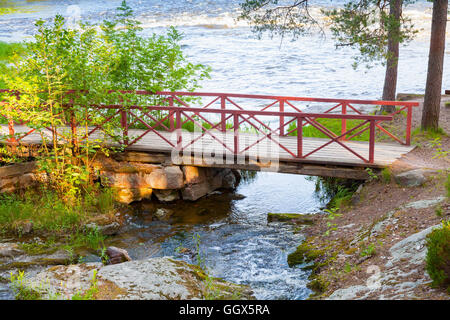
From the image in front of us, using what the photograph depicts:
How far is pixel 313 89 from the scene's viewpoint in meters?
21.5

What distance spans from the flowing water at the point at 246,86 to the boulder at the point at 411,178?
6.47 feet

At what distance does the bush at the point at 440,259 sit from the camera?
194 inches

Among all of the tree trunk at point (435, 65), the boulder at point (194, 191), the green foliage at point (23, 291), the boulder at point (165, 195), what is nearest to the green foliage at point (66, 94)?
the boulder at point (165, 195)

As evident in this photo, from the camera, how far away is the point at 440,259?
16.3 feet

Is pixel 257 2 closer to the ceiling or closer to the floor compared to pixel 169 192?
closer to the ceiling

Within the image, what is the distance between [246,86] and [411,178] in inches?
584

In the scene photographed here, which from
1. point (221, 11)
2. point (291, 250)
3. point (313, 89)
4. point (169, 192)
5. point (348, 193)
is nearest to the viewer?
point (291, 250)

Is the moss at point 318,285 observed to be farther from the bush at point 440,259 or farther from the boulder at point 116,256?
the boulder at point 116,256

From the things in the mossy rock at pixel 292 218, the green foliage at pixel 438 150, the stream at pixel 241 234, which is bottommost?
the stream at pixel 241 234

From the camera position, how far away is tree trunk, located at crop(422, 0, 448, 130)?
34.5 ft

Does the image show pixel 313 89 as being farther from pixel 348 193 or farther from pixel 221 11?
pixel 221 11

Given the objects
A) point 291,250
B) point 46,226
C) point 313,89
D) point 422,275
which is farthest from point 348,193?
point 313,89

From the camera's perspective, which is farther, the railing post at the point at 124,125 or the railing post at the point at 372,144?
the railing post at the point at 124,125
